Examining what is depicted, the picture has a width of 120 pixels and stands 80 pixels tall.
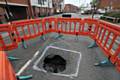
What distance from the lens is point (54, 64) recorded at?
12.5ft

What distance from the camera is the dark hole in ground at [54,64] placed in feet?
11.7

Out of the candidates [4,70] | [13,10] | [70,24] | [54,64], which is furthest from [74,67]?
[13,10]

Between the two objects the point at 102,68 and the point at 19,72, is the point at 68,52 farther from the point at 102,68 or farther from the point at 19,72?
the point at 19,72

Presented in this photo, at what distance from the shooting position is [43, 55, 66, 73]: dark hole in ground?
357cm

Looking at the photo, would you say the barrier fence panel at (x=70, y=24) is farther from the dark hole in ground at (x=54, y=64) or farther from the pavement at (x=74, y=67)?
the dark hole in ground at (x=54, y=64)

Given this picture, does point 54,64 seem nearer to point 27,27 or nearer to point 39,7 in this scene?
point 27,27

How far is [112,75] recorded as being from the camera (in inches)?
122

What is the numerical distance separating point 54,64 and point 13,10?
1944 cm

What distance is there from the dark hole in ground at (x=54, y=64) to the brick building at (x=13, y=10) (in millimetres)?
12338

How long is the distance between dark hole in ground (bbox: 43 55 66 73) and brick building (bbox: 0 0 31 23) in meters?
12.3

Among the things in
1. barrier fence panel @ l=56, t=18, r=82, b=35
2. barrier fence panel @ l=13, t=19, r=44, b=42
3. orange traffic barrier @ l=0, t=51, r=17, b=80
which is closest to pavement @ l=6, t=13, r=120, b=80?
barrier fence panel @ l=13, t=19, r=44, b=42

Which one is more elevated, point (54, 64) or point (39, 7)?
point (39, 7)

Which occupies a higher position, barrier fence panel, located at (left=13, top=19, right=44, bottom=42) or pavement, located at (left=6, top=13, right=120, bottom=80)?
barrier fence panel, located at (left=13, top=19, right=44, bottom=42)

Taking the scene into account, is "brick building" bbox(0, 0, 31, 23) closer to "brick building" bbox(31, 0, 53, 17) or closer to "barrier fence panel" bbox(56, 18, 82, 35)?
"brick building" bbox(31, 0, 53, 17)
